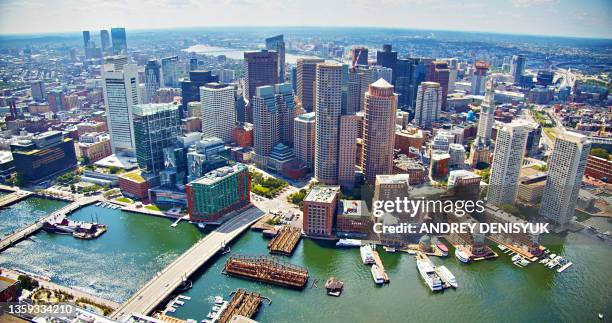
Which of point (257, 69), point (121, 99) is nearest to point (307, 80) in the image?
point (257, 69)

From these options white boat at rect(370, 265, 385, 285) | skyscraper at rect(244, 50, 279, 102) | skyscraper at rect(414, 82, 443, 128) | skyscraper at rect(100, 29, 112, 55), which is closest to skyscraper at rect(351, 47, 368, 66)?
skyscraper at rect(244, 50, 279, 102)

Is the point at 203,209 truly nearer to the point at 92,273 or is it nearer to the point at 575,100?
the point at 92,273

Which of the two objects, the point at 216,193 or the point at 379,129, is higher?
the point at 379,129

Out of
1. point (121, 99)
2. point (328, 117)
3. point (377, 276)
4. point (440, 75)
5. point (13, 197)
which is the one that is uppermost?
point (440, 75)

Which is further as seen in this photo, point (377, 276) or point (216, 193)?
point (216, 193)

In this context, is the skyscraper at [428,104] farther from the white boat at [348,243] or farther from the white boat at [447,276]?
the white boat at [447,276]

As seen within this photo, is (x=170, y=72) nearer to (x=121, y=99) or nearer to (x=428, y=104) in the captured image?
(x=121, y=99)

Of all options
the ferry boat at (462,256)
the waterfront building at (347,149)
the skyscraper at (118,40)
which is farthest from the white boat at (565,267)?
the skyscraper at (118,40)

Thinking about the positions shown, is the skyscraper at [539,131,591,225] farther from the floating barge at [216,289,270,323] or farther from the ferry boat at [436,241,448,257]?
the floating barge at [216,289,270,323]
